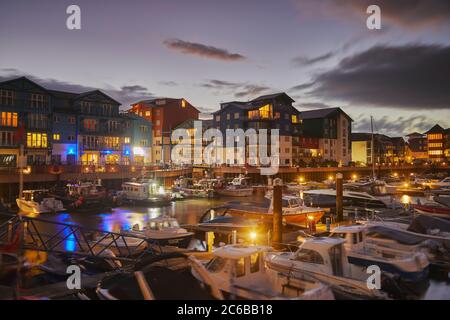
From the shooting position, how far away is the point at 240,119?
3179 inches

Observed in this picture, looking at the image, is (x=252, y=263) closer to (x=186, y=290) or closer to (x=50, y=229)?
(x=186, y=290)

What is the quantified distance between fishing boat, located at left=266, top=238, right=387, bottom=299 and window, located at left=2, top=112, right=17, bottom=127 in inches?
1972

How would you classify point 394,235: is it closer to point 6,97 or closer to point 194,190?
point 194,190

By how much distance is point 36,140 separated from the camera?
177 ft

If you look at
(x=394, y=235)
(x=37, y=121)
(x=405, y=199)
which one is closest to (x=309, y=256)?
(x=394, y=235)

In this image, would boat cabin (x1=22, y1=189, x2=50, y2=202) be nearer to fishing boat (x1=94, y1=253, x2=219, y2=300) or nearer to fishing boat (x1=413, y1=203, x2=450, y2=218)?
fishing boat (x1=94, y1=253, x2=219, y2=300)

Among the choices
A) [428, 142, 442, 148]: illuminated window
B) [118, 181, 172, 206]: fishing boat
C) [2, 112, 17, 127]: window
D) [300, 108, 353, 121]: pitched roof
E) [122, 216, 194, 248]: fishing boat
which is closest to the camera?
[122, 216, 194, 248]: fishing boat

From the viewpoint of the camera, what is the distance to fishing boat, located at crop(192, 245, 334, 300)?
11.5 metres

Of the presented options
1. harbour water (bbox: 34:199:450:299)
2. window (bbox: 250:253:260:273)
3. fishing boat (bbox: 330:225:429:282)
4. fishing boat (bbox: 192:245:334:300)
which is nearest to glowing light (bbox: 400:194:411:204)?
harbour water (bbox: 34:199:450:299)

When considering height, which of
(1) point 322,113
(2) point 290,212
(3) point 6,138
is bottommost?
(2) point 290,212

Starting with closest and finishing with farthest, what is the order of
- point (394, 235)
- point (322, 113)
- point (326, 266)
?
point (326, 266) → point (394, 235) → point (322, 113)

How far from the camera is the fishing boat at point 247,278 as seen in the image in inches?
452

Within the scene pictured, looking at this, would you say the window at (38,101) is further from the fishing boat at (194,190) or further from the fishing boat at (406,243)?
the fishing boat at (406,243)

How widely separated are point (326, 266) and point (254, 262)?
3.29 meters
